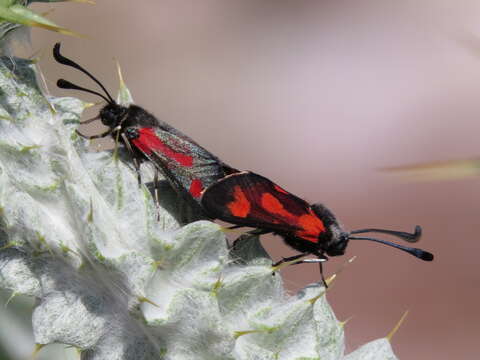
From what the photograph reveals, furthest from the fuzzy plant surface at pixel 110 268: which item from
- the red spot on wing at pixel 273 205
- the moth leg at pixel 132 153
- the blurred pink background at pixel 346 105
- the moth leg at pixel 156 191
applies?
the blurred pink background at pixel 346 105

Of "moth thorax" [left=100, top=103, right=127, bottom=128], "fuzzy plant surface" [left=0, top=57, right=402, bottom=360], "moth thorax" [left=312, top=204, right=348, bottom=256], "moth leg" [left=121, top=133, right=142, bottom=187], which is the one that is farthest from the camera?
"moth thorax" [left=312, top=204, right=348, bottom=256]

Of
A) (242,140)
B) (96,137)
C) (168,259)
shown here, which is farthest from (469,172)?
(242,140)

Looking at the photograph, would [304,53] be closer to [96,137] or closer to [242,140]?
[242,140]

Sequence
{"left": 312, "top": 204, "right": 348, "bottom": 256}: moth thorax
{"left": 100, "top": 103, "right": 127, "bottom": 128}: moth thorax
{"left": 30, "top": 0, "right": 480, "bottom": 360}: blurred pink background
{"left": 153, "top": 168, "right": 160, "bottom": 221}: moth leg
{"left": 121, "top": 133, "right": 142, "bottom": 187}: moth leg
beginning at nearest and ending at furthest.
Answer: {"left": 153, "top": 168, "right": 160, "bottom": 221}: moth leg, {"left": 121, "top": 133, "right": 142, "bottom": 187}: moth leg, {"left": 100, "top": 103, "right": 127, "bottom": 128}: moth thorax, {"left": 312, "top": 204, "right": 348, "bottom": 256}: moth thorax, {"left": 30, "top": 0, "right": 480, "bottom": 360}: blurred pink background

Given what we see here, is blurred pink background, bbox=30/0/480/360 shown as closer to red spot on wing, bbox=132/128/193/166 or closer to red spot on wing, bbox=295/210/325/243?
red spot on wing, bbox=295/210/325/243

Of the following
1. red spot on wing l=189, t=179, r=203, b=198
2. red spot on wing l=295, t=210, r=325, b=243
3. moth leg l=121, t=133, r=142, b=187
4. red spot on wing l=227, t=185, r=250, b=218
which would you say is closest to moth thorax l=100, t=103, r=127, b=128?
moth leg l=121, t=133, r=142, b=187

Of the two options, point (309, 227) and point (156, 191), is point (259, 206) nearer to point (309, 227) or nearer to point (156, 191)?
point (309, 227)

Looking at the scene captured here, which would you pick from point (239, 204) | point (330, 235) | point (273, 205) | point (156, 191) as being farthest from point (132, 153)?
point (330, 235)
